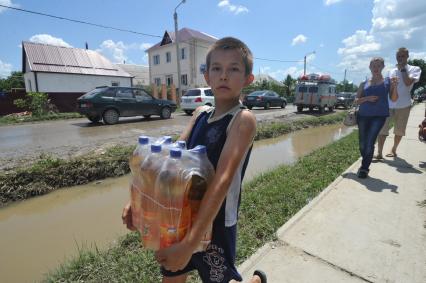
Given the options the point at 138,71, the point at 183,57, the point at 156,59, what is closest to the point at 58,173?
the point at 183,57

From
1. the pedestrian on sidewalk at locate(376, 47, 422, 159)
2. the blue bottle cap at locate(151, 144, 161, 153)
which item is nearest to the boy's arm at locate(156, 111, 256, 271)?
the blue bottle cap at locate(151, 144, 161, 153)

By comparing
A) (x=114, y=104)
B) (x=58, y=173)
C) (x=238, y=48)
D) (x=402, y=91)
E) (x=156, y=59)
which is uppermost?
(x=156, y=59)

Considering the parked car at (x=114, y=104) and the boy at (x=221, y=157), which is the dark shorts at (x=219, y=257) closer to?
the boy at (x=221, y=157)

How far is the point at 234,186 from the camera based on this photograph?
1.49 m

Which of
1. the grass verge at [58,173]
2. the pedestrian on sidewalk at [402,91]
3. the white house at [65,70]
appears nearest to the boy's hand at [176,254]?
the grass verge at [58,173]

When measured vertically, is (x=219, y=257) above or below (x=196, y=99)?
below

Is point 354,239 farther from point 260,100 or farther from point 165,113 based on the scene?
point 260,100

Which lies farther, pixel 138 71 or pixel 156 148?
pixel 138 71

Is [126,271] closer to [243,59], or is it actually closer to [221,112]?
[221,112]

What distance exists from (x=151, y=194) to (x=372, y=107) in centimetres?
456

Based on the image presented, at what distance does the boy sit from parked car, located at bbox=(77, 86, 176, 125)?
36.3 ft

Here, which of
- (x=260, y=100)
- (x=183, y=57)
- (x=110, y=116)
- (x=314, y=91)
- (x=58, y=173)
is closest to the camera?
(x=58, y=173)

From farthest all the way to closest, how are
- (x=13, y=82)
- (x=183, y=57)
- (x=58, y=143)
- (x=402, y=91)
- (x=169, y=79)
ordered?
(x=13, y=82)
(x=169, y=79)
(x=183, y=57)
(x=58, y=143)
(x=402, y=91)

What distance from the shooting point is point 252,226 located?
3211 millimetres
